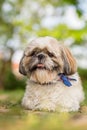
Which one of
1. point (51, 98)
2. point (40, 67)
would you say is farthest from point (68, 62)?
point (51, 98)

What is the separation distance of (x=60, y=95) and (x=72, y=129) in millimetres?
2572

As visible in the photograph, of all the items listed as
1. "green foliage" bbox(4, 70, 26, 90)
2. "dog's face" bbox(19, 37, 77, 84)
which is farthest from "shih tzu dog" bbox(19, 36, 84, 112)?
"green foliage" bbox(4, 70, 26, 90)

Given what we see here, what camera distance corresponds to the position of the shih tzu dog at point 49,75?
7.10m

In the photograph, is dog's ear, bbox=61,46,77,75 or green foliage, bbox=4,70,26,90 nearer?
dog's ear, bbox=61,46,77,75

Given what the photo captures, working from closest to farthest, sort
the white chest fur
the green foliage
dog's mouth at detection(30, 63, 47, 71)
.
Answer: dog's mouth at detection(30, 63, 47, 71) < the white chest fur < the green foliage

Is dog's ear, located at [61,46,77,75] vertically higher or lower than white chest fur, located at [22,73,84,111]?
higher

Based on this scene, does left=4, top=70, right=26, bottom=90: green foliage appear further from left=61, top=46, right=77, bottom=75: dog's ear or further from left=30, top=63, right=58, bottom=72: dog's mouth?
left=30, top=63, right=58, bottom=72: dog's mouth

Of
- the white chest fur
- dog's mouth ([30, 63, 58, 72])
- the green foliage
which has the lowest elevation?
the green foliage

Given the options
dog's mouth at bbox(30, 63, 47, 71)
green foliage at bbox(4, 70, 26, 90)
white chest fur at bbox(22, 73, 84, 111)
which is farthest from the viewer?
green foliage at bbox(4, 70, 26, 90)

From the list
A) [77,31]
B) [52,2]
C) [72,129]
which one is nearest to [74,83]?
[72,129]

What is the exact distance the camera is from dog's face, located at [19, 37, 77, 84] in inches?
278

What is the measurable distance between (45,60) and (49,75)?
0.90 feet

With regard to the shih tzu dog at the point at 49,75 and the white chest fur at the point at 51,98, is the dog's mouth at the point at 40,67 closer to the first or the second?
the shih tzu dog at the point at 49,75

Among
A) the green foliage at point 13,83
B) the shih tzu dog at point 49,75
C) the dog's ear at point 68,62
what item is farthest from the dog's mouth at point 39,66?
the green foliage at point 13,83
